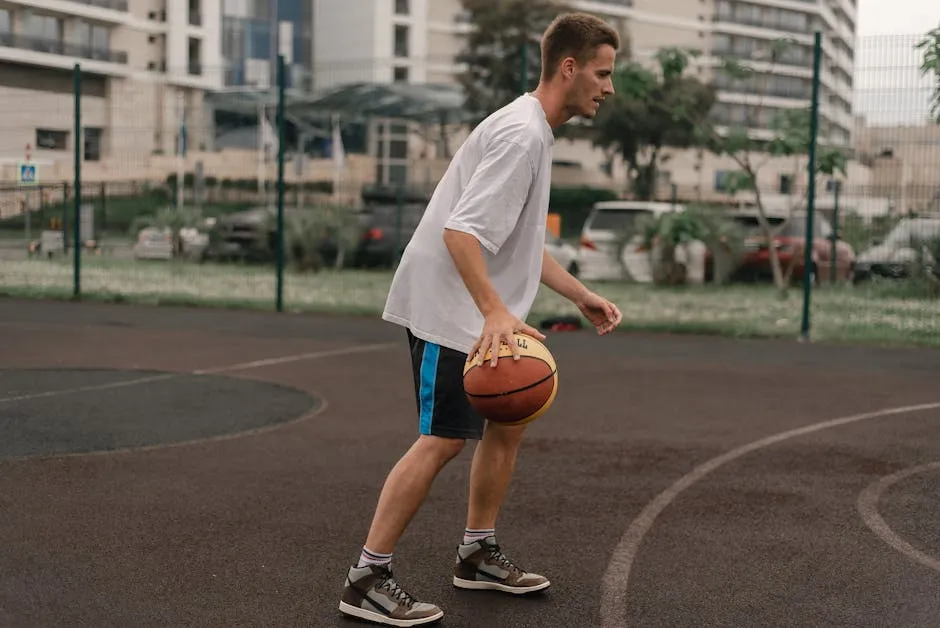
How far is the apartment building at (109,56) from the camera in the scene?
1650 centimetres

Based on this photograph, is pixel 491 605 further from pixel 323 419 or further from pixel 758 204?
pixel 758 204

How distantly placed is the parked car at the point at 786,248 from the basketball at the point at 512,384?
13.9m

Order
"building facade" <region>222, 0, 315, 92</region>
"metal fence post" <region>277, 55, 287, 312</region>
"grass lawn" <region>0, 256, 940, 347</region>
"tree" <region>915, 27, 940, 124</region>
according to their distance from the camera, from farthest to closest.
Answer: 1. "building facade" <region>222, 0, 315, 92</region>
2. "metal fence post" <region>277, 55, 287, 312</region>
3. "grass lawn" <region>0, 256, 940, 347</region>
4. "tree" <region>915, 27, 940, 124</region>

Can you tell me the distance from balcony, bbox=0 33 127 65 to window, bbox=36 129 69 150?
38495 mm

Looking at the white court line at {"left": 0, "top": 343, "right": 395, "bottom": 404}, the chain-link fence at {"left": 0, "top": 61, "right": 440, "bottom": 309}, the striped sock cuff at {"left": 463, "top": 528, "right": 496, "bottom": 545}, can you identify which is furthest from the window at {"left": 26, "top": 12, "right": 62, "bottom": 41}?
the striped sock cuff at {"left": 463, "top": 528, "right": 496, "bottom": 545}

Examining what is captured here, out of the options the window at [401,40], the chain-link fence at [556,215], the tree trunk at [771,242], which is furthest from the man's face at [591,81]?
the window at [401,40]

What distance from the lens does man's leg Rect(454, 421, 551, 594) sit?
14.2ft

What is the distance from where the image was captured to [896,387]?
9.77m

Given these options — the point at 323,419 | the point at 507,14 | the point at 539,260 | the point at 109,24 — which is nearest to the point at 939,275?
the point at 323,419

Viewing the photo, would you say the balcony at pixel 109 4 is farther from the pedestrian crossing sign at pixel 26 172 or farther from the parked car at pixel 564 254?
the pedestrian crossing sign at pixel 26 172

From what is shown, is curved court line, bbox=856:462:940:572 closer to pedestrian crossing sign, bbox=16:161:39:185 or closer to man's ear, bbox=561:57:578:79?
man's ear, bbox=561:57:578:79

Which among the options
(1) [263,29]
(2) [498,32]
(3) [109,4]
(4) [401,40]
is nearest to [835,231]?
(2) [498,32]

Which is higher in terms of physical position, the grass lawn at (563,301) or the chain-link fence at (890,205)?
the chain-link fence at (890,205)

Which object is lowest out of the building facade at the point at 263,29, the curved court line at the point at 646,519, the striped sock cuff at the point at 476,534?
the curved court line at the point at 646,519
